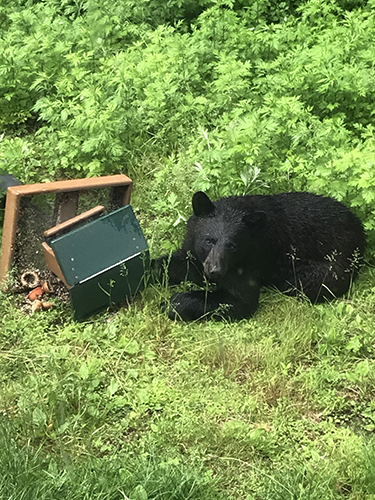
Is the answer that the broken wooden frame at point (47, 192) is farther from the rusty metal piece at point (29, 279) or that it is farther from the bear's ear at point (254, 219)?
the bear's ear at point (254, 219)

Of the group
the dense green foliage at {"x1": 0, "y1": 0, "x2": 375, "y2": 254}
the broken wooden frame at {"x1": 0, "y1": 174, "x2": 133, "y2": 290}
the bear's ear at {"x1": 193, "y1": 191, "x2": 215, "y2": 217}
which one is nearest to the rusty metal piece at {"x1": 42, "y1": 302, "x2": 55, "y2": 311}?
the broken wooden frame at {"x1": 0, "y1": 174, "x2": 133, "y2": 290}

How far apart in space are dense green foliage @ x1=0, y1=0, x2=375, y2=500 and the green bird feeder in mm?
149

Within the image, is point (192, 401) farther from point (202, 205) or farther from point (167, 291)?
point (202, 205)

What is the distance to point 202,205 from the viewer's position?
4.78 m

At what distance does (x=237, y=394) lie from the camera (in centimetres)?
398

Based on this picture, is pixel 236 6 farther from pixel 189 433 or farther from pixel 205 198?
pixel 189 433

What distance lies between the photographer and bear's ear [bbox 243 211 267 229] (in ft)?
15.4

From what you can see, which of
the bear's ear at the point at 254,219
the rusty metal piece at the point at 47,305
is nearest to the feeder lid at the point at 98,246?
the rusty metal piece at the point at 47,305

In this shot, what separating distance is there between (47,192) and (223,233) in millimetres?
1282

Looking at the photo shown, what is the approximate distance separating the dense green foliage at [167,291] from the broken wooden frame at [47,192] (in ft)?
1.41

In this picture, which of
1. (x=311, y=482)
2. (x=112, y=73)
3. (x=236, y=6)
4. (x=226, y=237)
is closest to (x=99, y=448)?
(x=311, y=482)

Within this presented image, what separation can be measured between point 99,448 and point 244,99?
393 cm

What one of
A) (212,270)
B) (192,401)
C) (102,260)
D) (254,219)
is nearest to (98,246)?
Result: (102,260)

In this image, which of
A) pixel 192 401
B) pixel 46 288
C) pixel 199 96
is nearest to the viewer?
pixel 192 401
